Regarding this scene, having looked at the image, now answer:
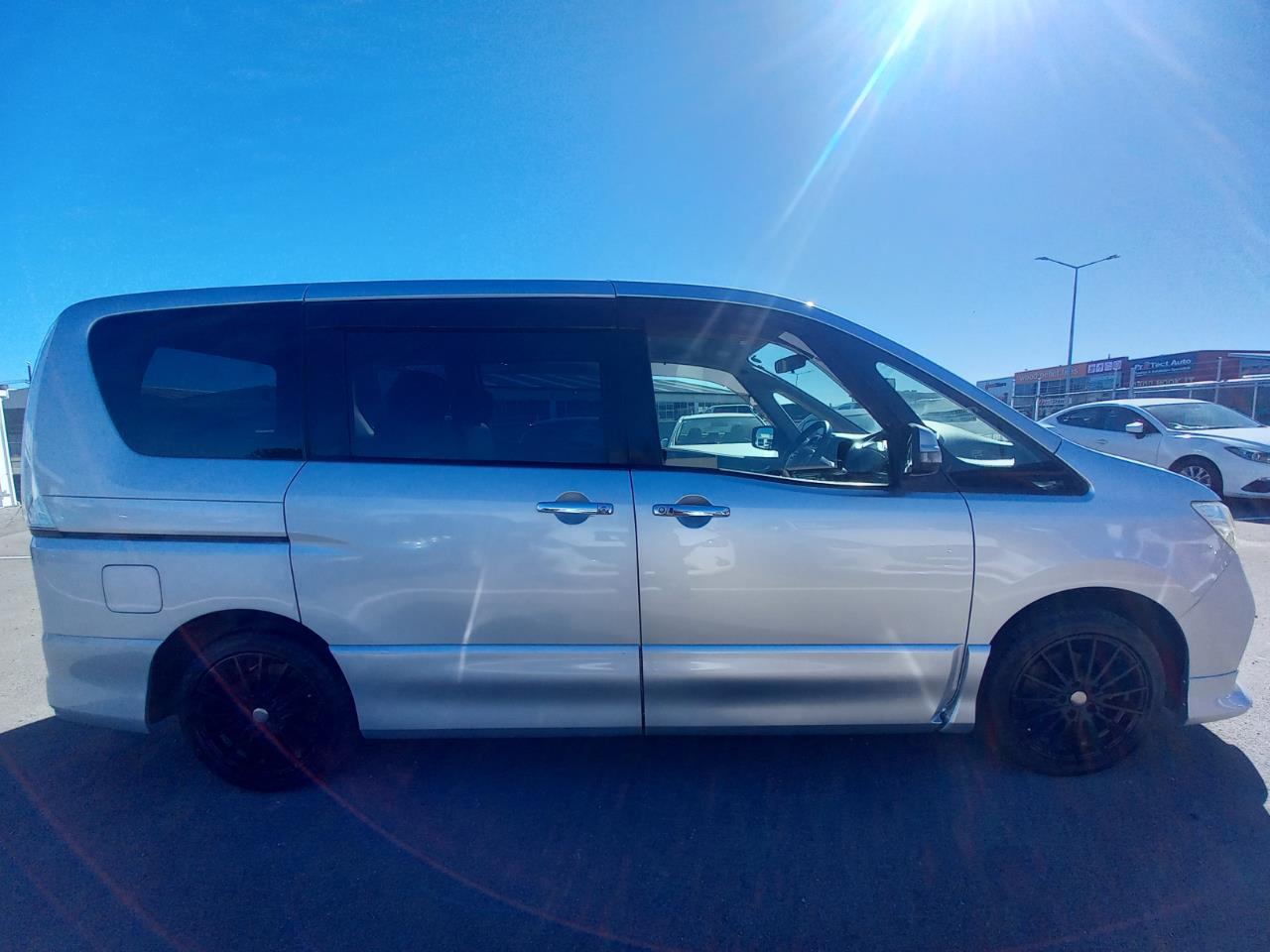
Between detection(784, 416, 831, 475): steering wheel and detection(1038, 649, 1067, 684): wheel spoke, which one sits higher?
detection(784, 416, 831, 475): steering wheel

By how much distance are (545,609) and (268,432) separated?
49.8 inches

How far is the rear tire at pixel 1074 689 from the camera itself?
2438 millimetres

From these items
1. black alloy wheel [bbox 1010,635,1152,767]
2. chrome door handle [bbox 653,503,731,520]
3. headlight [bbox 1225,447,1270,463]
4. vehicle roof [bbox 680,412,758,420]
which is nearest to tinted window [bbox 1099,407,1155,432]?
headlight [bbox 1225,447,1270,463]

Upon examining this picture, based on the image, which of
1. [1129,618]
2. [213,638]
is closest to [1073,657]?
[1129,618]

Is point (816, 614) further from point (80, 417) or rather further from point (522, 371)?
point (80, 417)

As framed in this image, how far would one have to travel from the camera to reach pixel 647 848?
7.34 feet

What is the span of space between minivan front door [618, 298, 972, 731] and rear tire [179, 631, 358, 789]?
4.31 feet

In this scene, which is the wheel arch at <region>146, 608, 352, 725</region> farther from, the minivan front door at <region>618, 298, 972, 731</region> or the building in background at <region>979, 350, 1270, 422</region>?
the building in background at <region>979, 350, 1270, 422</region>

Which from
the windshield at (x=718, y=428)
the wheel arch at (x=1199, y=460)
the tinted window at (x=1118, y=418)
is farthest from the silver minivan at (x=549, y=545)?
the tinted window at (x=1118, y=418)

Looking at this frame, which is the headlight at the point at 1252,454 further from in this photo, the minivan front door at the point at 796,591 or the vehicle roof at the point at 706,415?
the minivan front door at the point at 796,591

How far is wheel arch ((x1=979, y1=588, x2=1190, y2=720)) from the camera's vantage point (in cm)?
245

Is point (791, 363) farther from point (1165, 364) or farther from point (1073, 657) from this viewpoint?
point (1165, 364)

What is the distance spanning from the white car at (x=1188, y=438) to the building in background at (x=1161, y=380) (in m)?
9.45

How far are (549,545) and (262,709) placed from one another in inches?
53.4
